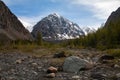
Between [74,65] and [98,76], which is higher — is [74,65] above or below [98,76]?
above

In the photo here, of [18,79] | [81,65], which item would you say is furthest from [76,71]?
[18,79]

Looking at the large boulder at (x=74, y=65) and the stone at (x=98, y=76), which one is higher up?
the large boulder at (x=74, y=65)

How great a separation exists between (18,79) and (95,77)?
3902 mm

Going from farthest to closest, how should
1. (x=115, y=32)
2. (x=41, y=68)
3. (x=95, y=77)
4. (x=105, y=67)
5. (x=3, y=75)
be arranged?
(x=115, y=32) → (x=41, y=68) → (x=105, y=67) → (x=3, y=75) → (x=95, y=77)

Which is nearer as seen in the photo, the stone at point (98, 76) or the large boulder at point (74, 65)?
the stone at point (98, 76)

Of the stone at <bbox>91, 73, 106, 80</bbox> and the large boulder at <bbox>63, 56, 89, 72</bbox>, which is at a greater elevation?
the large boulder at <bbox>63, 56, 89, 72</bbox>

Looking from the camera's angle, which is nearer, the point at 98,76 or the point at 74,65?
the point at 98,76

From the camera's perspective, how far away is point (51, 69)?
62.5 feet

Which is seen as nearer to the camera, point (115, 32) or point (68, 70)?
point (68, 70)

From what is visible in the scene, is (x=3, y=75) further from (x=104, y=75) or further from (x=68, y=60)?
(x=104, y=75)

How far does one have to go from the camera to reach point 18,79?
1667cm

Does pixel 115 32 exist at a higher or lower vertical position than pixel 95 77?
higher

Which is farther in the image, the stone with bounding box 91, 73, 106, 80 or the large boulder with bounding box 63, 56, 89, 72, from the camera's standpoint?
the large boulder with bounding box 63, 56, 89, 72

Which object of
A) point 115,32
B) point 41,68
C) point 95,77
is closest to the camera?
point 95,77
